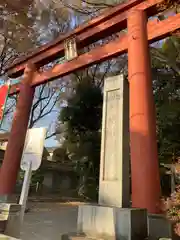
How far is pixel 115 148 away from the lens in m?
4.27

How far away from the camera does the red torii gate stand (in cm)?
485

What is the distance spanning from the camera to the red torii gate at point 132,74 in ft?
15.9

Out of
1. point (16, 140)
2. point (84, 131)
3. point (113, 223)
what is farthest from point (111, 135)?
point (84, 131)

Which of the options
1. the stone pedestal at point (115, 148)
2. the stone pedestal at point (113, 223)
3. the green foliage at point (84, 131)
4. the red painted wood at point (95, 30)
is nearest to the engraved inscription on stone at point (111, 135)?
the stone pedestal at point (115, 148)

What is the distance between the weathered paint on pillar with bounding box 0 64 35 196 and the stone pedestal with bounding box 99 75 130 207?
5.02 meters

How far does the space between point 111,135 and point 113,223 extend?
1521mm

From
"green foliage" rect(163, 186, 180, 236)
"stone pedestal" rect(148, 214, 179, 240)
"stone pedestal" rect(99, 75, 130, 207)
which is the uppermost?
"stone pedestal" rect(99, 75, 130, 207)

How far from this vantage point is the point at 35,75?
9.71m

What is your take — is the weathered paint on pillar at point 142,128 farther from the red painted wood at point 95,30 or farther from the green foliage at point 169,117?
the green foliage at point 169,117

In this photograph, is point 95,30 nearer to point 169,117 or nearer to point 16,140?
point 16,140

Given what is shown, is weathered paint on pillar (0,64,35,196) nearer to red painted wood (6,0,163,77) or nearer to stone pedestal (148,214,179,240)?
red painted wood (6,0,163,77)

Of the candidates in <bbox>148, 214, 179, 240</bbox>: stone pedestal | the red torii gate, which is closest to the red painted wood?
the red torii gate

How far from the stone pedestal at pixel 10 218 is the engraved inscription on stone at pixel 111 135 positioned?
157cm

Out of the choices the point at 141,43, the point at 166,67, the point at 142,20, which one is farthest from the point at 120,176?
the point at 166,67
